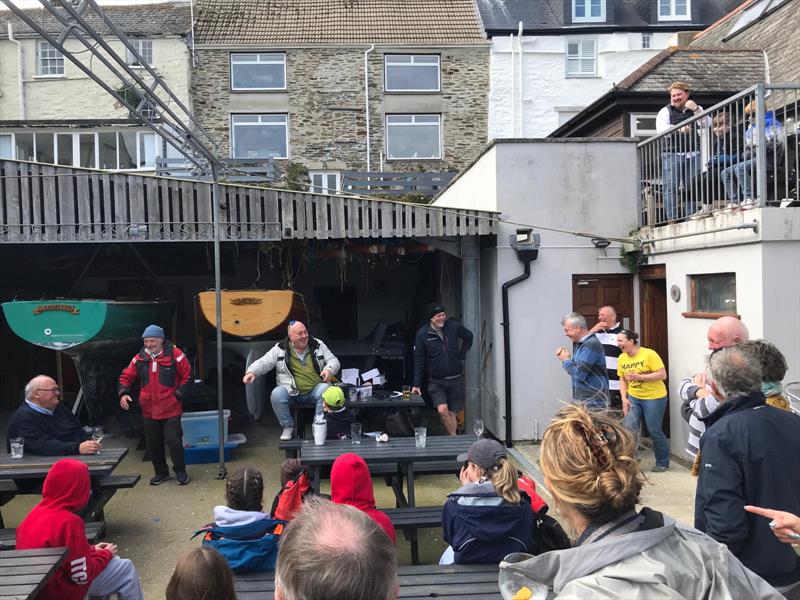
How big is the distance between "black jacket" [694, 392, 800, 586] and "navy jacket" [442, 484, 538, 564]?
1.00m

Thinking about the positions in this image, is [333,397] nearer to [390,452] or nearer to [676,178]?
[390,452]

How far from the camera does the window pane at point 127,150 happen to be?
22.2m

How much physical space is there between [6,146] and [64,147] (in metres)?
2.06

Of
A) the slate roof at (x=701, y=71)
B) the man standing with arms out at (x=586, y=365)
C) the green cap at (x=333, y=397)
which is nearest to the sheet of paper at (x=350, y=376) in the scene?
the green cap at (x=333, y=397)

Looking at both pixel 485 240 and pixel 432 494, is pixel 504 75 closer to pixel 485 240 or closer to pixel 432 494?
pixel 485 240

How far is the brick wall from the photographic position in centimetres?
2494

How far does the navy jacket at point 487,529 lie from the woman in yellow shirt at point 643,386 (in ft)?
11.3

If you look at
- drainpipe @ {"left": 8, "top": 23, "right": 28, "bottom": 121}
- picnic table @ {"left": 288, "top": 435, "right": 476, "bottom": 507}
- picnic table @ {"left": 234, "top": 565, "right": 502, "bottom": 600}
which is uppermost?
drainpipe @ {"left": 8, "top": 23, "right": 28, "bottom": 121}

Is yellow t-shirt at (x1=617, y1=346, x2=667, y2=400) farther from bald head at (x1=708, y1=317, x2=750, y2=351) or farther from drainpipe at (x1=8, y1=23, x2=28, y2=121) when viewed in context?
drainpipe at (x1=8, y1=23, x2=28, y2=121)

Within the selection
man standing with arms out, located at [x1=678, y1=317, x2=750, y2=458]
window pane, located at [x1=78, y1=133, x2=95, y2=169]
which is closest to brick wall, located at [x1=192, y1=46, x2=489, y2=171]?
window pane, located at [x1=78, y1=133, x2=95, y2=169]

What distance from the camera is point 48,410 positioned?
18.3 ft

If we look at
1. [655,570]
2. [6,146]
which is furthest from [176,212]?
[6,146]

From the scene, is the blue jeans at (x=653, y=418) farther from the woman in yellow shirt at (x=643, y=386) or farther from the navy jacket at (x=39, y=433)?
the navy jacket at (x=39, y=433)

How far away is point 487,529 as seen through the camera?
3.30m
